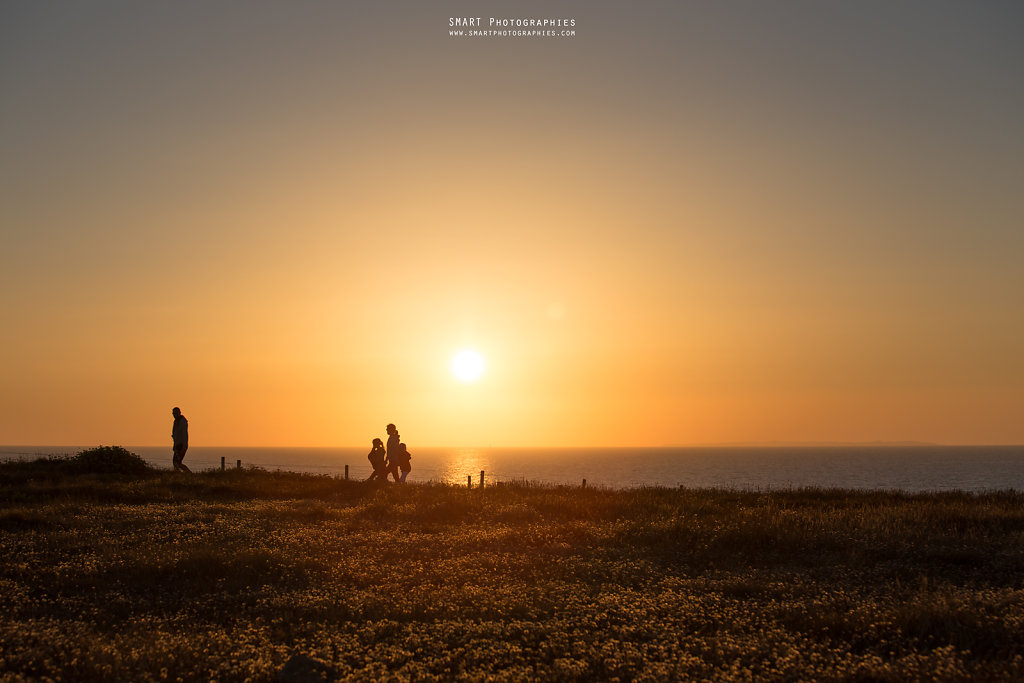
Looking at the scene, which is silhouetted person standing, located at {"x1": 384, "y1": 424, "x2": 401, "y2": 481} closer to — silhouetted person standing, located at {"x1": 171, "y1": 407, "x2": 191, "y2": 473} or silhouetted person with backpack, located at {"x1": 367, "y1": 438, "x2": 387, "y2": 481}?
silhouetted person with backpack, located at {"x1": 367, "y1": 438, "x2": 387, "y2": 481}

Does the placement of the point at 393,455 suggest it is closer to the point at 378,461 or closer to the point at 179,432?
the point at 378,461

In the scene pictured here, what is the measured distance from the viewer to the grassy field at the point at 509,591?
10.4 meters

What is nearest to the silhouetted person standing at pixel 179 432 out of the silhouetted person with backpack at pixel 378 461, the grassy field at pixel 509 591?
the grassy field at pixel 509 591

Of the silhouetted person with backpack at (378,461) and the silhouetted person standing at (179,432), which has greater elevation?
the silhouetted person standing at (179,432)

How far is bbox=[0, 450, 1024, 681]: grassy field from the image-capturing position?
1040 cm

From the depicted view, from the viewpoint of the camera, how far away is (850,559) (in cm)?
1783

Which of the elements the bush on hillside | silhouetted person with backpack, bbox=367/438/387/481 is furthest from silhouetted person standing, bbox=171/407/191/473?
silhouetted person with backpack, bbox=367/438/387/481

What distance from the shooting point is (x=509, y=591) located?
14656 millimetres

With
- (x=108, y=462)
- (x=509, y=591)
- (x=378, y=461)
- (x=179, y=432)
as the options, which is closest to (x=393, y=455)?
(x=378, y=461)

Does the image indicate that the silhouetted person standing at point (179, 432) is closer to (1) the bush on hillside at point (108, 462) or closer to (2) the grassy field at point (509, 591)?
(1) the bush on hillside at point (108, 462)

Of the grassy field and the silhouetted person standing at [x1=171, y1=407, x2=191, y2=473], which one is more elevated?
the silhouetted person standing at [x1=171, y1=407, x2=191, y2=473]

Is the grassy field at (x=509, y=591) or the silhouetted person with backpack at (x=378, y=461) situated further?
the silhouetted person with backpack at (x=378, y=461)

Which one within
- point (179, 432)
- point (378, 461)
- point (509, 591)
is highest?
point (179, 432)

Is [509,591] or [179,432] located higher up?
[179,432]
